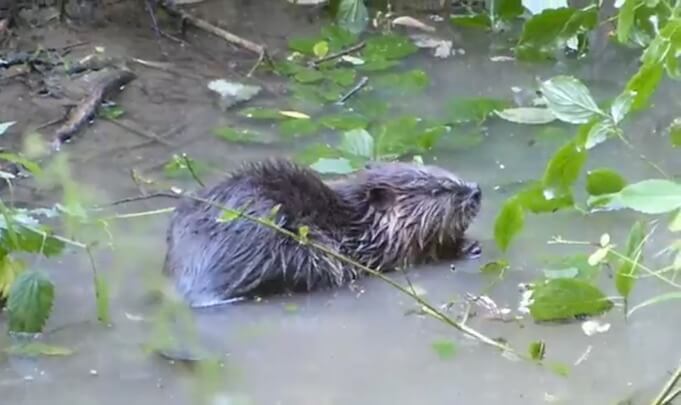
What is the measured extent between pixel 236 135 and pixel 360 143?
0.43 metres

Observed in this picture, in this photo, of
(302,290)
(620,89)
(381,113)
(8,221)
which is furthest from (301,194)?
(620,89)

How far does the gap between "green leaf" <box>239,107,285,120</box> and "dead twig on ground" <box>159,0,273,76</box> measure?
39cm

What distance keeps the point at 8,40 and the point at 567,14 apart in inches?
123

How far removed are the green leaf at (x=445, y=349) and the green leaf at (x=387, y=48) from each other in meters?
2.05

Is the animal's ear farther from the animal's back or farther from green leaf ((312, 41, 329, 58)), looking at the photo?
green leaf ((312, 41, 329, 58))

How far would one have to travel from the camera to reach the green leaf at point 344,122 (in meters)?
3.77

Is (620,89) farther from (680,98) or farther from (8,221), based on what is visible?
(8,221)

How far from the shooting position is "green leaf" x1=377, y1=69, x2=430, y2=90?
13.8ft

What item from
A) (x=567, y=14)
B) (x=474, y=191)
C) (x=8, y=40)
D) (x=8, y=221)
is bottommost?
(x=8, y=40)

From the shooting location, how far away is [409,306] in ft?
9.10

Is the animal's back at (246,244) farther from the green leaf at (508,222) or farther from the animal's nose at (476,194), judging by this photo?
the green leaf at (508,222)

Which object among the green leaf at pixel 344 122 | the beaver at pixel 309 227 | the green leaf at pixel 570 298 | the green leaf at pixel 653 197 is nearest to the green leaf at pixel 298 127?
the green leaf at pixel 344 122

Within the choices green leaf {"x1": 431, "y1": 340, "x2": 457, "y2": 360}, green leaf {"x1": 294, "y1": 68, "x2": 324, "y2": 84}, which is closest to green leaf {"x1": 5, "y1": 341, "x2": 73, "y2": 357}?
green leaf {"x1": 431, "y1": 340, "x2": 457, "y2": 360}

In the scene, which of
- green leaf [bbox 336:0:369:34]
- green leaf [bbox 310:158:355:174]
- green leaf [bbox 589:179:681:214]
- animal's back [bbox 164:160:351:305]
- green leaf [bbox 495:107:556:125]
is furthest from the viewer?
green leaf [bbox 336:0:369:34]
